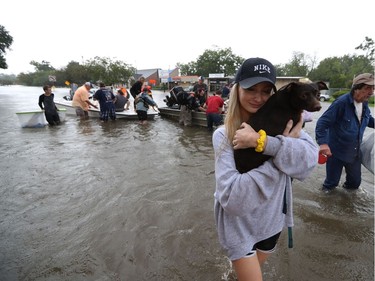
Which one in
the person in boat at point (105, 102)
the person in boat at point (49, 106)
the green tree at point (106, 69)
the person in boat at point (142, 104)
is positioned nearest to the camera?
the person in boat at point (49, 106)

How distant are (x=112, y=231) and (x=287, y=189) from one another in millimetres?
2463

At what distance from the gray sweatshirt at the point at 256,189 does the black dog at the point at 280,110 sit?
0.05 m

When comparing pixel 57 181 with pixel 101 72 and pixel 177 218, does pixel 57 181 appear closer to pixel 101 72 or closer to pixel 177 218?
pixel 177 218

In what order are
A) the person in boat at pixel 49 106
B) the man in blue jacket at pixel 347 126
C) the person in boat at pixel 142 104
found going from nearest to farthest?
the man in blue jacket at pixel 347 126
the person in boat at pixel 49 106
the person in boat at pixel 142 104

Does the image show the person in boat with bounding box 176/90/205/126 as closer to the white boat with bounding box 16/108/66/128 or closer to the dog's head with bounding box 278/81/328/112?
the white boat with bounding box 16/108/66/128

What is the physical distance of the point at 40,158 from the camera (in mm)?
5898

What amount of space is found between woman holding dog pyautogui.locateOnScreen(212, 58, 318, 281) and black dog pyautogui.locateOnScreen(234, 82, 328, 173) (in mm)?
40

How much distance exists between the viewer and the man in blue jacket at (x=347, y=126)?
2994 millimetres

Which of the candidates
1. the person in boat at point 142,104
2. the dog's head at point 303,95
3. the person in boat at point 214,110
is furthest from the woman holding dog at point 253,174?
the person in boat at point 142,104

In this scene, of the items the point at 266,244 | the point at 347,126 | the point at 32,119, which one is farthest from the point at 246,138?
the point at 32,119

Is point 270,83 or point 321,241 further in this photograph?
point 321,241

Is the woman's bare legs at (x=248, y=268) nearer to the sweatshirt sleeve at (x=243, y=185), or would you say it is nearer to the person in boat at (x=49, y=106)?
the sweatshirt sleeve at (x=243, y=185)

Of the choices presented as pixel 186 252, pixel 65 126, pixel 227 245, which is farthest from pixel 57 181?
pixel 65 126

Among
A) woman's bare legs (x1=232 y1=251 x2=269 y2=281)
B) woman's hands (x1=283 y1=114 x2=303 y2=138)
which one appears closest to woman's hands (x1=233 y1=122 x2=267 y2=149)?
woman's hands (x1=283 y1=114 x2=303 y2=138)
